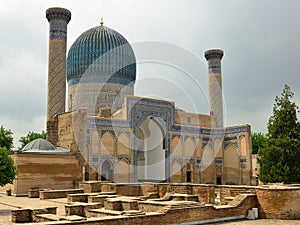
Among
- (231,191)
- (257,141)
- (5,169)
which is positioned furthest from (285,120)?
(257,141)

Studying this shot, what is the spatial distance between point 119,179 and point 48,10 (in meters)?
12.0

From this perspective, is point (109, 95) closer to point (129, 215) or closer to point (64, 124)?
point (64, 124)

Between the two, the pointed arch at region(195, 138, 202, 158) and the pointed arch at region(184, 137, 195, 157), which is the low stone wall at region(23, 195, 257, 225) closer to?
the pointed arch at region(184, 137, 195, 157)

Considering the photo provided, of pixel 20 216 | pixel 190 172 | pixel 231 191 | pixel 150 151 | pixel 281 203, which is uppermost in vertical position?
pixel 150 151

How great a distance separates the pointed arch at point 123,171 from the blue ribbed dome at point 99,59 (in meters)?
6.56

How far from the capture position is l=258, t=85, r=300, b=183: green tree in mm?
15359

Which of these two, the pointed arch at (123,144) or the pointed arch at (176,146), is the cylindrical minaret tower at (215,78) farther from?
the pointed arch at (123,144)

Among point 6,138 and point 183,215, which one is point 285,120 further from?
point 6,138

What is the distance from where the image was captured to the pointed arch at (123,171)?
2067 cm

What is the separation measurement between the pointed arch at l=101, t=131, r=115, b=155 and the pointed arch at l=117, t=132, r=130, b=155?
1.49ft

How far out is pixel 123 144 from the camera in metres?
21.2

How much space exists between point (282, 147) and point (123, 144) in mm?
9044

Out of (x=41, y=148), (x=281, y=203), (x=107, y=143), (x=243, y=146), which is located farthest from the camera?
(x=243, y=146)

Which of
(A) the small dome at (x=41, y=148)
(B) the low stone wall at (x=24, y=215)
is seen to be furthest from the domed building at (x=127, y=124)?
(B) the low stone wall at (x=24, y=215)
